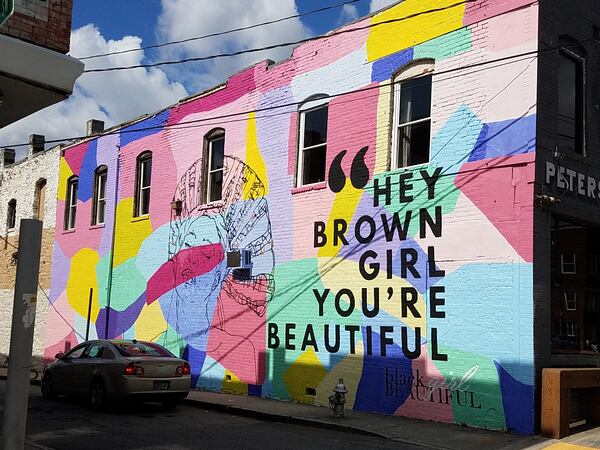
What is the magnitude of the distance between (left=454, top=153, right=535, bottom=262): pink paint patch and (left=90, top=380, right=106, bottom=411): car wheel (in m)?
7.63

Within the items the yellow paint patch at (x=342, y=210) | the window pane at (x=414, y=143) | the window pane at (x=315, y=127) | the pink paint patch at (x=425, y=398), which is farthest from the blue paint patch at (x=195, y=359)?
the window pane at (x=414, y=143)

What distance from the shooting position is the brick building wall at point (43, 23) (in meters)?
7.12

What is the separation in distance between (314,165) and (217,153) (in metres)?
3.66

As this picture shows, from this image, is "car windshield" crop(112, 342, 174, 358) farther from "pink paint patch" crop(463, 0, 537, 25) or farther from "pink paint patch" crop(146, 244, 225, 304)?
"pink paint patch" crop(463, 0, 537, 25)

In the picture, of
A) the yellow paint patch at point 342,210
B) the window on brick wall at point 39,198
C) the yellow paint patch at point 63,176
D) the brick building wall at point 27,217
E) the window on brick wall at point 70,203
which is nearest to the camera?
the yellow paint patch at point 342,210

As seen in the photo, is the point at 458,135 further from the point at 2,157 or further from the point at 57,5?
the point at 2,157

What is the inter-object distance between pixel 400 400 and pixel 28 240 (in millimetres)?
8223

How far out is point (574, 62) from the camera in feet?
40.9

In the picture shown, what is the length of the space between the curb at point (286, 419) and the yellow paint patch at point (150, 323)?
4340 millimetres

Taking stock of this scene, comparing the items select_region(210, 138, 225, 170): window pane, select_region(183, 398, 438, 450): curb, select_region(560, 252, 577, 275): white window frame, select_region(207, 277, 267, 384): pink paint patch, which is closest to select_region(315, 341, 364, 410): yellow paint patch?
select_region(183, 398, 438, 450): curb

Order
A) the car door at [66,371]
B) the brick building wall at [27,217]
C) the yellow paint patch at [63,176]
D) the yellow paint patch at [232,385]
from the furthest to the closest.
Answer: the brick building wall at [27,217]
the yellow paint patch at [63,176]
the yellow paint patch at [232,385]
the car door at [66,371]

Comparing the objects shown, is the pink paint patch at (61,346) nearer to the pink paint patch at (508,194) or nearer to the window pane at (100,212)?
the window pane at (100,212)

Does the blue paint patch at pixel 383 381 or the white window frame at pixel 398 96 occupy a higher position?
the white window frame at pixel 398 96

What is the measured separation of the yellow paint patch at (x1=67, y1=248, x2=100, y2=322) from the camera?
21359mm
